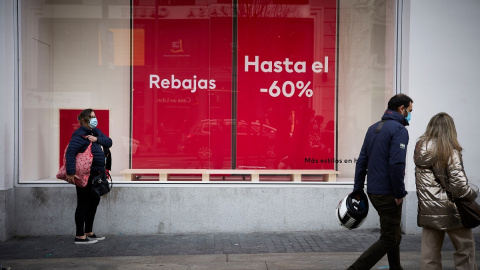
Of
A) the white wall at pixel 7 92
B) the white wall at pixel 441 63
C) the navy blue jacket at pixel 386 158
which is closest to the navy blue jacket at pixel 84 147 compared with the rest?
the white wall at pixel 7 92

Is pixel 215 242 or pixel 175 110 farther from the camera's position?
pixel 175 110

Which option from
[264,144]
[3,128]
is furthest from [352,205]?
[3,128]

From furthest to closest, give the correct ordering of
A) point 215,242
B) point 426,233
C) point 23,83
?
1. point 23,83
2. point 215,242
3. point 426,233

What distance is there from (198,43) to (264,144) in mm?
1993

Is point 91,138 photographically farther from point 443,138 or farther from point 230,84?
point 443,138

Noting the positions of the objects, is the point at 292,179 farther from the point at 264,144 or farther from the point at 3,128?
the point at 3,128

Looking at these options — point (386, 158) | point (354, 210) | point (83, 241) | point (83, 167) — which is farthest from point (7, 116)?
point (386, 158)

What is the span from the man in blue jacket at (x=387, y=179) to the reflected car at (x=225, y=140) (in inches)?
134

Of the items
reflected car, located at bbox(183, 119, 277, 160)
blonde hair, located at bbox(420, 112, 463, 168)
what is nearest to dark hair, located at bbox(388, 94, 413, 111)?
blonde hair, located at bbox(420, 112, 463, 168)

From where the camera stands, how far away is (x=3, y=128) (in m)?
8.20

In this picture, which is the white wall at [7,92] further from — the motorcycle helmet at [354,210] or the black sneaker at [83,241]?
the motorcycle helmet at [354,210]

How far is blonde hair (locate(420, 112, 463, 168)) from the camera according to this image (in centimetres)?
527

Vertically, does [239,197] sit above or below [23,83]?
below

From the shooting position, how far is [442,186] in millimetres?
5316
